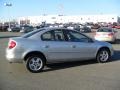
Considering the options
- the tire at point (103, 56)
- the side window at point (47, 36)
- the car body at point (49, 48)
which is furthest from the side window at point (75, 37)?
the tire at point (103, 56)

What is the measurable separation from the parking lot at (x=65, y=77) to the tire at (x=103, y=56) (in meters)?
0.25

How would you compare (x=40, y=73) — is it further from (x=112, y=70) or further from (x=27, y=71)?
(x=112, y=70)

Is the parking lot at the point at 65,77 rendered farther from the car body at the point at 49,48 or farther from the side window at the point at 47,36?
the side window at the point at 47,36

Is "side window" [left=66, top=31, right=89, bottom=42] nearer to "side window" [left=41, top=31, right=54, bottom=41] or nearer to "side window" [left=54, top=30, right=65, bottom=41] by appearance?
"side window" [left=54, top=30, right=65, bottom=41]

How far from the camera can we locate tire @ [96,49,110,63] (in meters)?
11.7

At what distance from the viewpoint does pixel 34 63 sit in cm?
988

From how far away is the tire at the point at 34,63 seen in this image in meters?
9.82

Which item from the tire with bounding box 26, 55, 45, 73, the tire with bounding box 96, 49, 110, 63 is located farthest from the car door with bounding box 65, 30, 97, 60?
the tire with bounding box 26, 55, 45, 73

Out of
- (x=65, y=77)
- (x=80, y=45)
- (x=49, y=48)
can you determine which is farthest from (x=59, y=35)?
(x=65, y=77)

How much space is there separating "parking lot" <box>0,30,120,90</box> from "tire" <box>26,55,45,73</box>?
0.18 m

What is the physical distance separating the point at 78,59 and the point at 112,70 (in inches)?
61.5

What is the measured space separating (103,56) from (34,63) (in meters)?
3.27

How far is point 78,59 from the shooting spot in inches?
433

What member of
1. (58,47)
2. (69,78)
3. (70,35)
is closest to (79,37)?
(70,35)
